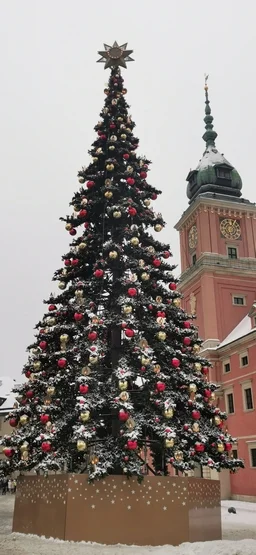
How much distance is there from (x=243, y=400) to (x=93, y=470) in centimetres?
2404

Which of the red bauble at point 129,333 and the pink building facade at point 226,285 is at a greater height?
the pink building facade at point 226,285

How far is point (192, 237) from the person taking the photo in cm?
4209

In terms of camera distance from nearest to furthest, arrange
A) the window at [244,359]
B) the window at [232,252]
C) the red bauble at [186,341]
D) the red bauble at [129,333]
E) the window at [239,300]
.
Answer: the red bauble at [129,333]
the red bauble at [186,341]
the window at [244,359]
the window at [239,300]
the window at [232,252]

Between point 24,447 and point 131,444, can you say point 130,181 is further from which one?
point 24,447

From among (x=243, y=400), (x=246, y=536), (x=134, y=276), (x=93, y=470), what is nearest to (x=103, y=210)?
(x=134, y=276)

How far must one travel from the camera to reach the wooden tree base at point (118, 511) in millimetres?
8547

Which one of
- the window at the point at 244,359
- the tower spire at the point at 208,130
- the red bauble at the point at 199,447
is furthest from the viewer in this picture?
the tower spire at the point at 208,130

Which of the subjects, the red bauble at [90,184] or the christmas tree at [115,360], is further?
the red bauble at [90,184]

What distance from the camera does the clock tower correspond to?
37.4 m

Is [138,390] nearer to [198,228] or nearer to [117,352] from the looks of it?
[117,352]

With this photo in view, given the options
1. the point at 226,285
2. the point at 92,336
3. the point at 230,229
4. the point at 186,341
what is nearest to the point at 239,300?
the point at 226,285

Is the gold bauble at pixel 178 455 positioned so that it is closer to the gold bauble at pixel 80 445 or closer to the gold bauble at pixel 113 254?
the gold bauble at pixel 80 445

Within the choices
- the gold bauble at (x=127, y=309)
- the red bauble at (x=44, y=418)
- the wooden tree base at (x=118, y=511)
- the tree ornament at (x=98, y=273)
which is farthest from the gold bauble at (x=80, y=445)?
the tree ornament at (x=98, y=273)

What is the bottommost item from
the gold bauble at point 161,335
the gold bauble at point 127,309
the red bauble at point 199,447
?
the red bauble at point 199,447
